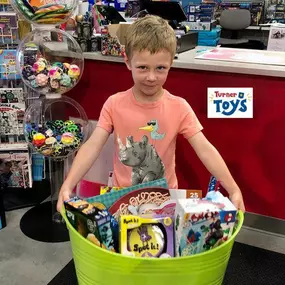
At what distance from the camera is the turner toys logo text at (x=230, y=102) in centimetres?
196

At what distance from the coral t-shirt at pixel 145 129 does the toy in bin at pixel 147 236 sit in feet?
2.04

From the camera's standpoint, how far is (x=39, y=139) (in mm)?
1929

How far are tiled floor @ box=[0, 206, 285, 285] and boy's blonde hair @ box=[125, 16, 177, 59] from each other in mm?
1199

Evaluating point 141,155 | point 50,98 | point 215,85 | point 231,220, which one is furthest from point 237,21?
Result: point 231,220

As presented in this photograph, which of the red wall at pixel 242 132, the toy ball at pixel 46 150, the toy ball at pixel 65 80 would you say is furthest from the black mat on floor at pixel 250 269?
the toy ball at pixel 65 80

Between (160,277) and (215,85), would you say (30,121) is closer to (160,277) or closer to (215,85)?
(215,85)

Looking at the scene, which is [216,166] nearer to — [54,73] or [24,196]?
[54,73]

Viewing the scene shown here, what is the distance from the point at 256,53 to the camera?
2344 millimetres

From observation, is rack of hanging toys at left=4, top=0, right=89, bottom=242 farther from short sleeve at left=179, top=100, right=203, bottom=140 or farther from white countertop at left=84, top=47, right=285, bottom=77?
short sleeve at left=179, top=100, right=203, bottom=140

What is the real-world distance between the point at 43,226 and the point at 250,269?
1.19m

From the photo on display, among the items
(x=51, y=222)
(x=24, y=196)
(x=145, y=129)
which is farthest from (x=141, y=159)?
(x=24, y=196)

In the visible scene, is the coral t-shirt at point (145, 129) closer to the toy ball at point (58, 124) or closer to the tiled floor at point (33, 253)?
the toy ball at point (58, 124)

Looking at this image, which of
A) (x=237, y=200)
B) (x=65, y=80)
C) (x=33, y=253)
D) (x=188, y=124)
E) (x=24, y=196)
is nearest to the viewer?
(x=237, y=200)

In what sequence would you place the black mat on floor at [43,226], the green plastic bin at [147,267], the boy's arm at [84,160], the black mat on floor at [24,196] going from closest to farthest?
the green plastic bin at [147,267]
the boy's arm at [84,160]
the black mat on floor at [43,226]
the black mat on floor at [24,196]
